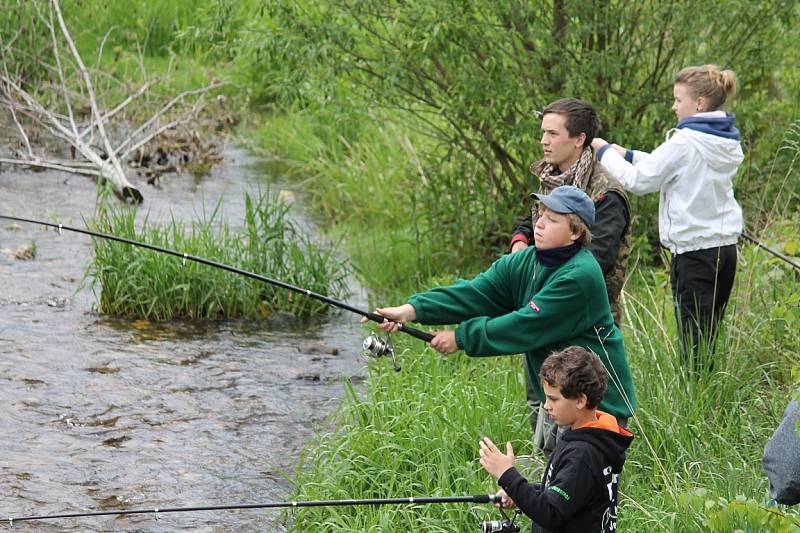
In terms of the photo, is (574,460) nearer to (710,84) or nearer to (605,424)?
(605,424)

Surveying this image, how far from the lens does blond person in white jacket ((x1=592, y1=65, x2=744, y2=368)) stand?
4.95 m

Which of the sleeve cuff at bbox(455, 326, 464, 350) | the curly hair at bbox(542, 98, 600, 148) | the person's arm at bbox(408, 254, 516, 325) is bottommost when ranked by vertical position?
the sleeve cuff at bbox(455, 326, 464, 350)

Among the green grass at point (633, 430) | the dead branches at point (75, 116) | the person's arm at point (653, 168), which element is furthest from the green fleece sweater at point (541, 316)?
the dead branches at point (75, 116)

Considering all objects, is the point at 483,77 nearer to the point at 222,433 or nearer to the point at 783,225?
the point at 783,225

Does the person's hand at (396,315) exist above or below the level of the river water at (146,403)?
above

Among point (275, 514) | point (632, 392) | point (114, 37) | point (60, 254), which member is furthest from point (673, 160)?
point (114, 37)

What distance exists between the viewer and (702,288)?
511 cm

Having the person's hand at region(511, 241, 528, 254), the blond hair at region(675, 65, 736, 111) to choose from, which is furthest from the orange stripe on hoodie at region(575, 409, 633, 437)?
the blond hair at region(675, 65, 736, 111)

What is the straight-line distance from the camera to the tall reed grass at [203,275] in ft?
24.5

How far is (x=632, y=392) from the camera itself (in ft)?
12.4

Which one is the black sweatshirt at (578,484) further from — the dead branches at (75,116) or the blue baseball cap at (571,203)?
the dead branches at (75,116)

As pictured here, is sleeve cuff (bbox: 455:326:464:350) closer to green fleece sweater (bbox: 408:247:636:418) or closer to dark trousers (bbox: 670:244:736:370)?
green fleece sweater (bbox: 408:247:636:418)

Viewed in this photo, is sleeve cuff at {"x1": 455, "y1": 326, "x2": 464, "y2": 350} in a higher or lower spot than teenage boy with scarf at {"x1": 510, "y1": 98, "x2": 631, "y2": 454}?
lower

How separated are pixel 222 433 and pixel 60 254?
11.9 feet
